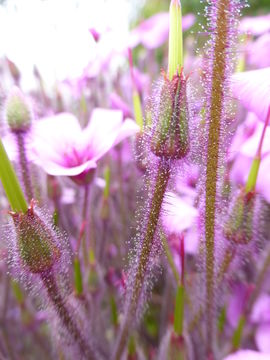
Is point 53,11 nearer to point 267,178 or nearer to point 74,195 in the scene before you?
point 74,195

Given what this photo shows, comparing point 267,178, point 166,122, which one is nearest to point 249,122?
point 267,178

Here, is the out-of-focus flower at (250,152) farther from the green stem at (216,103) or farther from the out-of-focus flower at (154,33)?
the out-of-focus flower at (154,33)

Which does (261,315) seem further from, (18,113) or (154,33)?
(154,33)

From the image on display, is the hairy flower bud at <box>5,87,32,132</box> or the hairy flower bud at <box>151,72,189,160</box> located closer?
the hairy flower bud at <box>151,72,189,160</box>

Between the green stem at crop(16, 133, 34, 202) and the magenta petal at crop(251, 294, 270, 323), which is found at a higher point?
the green stem at crop(16, 133, 34, 202)

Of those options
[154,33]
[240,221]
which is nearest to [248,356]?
[240,221]

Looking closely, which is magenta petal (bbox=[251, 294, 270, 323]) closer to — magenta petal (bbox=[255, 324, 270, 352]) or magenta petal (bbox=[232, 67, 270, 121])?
magenta petal (bbox=[255, 324, 270, 352])

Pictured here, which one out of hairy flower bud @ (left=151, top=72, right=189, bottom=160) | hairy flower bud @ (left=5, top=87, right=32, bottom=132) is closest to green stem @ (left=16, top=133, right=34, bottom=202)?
hairy flower bud @ (left=5, top=87, right=32, bottom=132)

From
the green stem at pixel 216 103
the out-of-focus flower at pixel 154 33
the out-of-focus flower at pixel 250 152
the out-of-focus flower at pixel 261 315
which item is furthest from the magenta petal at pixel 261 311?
the out-of-focus flower at pixel 154 33
